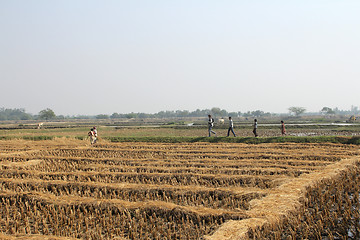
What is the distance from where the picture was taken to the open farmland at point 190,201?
5.88 meters

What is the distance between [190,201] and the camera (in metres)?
7.86

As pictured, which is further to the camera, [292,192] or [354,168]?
[354,168]

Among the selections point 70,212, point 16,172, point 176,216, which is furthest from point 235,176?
point 16,172

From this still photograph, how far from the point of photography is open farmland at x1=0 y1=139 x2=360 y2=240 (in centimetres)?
588

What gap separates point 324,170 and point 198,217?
6.18m

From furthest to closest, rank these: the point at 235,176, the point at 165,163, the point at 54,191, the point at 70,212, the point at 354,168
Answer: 1. the point at 165,163
2. the point at 354,168
3. the point at 235,176
4. the point at 54,191
5. the point at 70,212

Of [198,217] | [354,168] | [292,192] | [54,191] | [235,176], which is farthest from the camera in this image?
[354,168]

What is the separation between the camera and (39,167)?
13.4 meters

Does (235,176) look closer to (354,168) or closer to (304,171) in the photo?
(304,171)

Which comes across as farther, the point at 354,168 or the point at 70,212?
the point at 354,168

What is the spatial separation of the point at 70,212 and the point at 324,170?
26.7ft

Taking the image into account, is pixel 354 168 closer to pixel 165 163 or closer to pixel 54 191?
pixel 165 163

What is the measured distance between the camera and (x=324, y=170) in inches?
420

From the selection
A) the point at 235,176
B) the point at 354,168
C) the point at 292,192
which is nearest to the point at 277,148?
the point at 354,168
